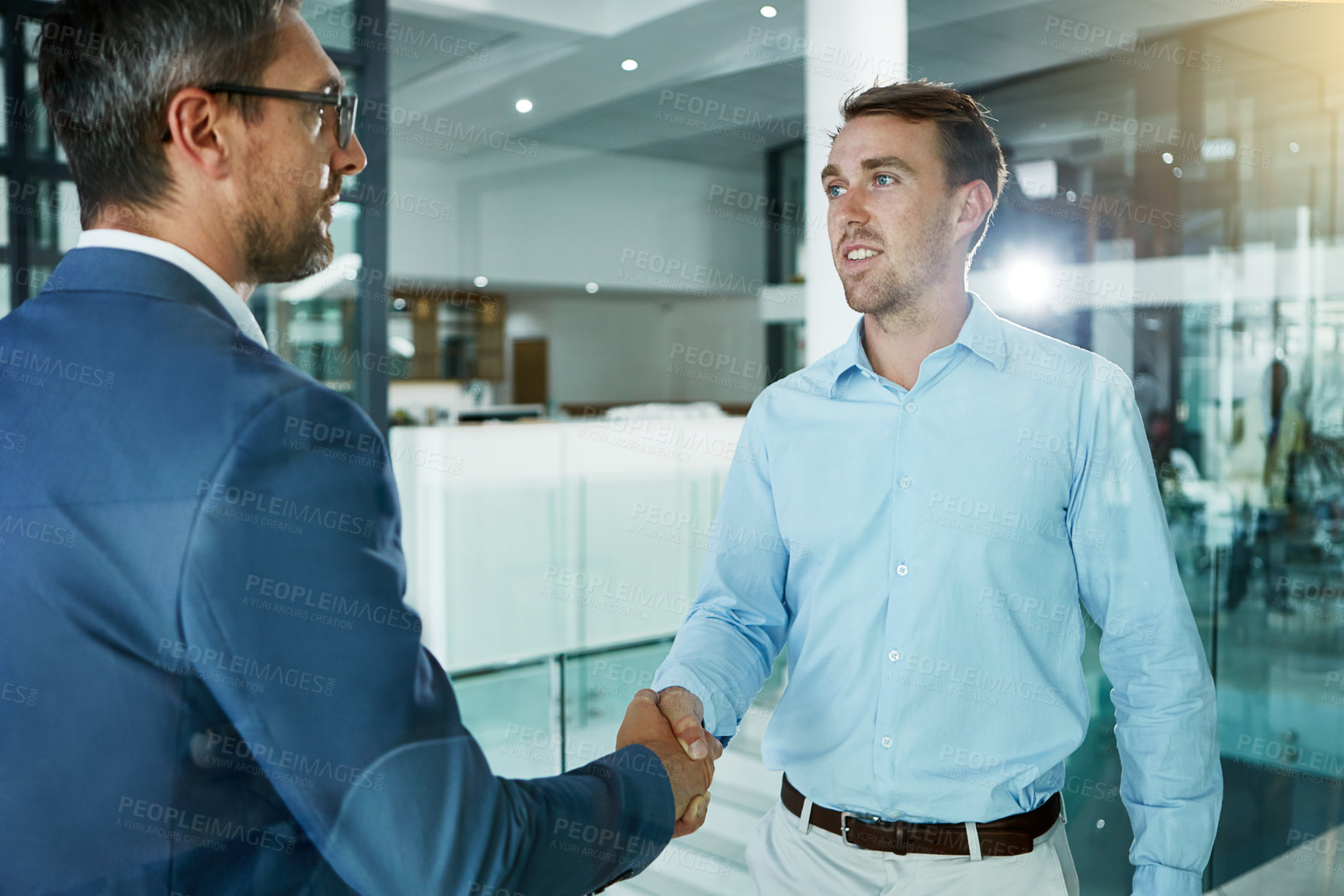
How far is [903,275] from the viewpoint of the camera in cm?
156

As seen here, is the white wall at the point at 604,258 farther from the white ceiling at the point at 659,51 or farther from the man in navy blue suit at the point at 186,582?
the man in navy blue suit at the point at 186,582

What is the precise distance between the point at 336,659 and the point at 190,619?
0.35 ft

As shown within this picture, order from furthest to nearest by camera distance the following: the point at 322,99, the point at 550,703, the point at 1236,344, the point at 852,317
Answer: the point at 1236,344 < the point at 852,317 < the point at 550,703 < the point at 322,99

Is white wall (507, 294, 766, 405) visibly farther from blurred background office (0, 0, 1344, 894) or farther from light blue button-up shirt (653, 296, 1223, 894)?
light blue button-up shirt (653, 296, 1223, 894)

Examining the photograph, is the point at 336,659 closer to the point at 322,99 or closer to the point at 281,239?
the point at 281,239

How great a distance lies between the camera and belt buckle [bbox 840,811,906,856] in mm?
1387

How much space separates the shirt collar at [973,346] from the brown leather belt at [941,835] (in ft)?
1.99

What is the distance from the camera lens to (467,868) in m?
0.86

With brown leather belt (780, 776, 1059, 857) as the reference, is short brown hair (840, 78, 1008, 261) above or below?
above

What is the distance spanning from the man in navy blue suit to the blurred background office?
0.11m

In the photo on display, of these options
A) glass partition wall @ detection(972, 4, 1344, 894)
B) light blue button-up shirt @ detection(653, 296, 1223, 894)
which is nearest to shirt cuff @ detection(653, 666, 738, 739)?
light blue button-up shirt @ detection(653, 296, 1223, 894)

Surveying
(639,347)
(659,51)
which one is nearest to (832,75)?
(659,51)

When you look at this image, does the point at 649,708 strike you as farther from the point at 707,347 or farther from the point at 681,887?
the point at 707,347

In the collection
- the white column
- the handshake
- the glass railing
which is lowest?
the glass railing
